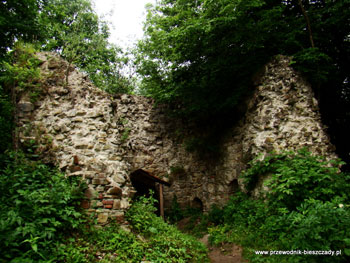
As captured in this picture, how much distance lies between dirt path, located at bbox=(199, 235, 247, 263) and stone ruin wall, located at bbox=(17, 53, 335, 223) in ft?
8.58

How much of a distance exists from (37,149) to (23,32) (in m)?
5.42

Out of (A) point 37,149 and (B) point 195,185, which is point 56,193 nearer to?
(A) point 37,149

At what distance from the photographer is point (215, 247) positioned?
19.2 ft

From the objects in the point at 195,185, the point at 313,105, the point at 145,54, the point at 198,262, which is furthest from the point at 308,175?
the point at 145,54

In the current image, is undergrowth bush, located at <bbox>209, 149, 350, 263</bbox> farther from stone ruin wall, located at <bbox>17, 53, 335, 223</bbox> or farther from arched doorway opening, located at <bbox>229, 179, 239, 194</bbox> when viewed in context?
arched doorway opening, located at <bbox>229, 179, 239, 194</bbox>

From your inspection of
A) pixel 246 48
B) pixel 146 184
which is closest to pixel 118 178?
pixel 146 184

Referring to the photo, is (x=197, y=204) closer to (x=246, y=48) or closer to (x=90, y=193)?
(x=90, y=193)

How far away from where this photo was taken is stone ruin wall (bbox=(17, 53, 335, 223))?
4938 mm

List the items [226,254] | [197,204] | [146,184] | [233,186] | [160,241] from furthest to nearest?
[197,204], [146,184], [233,186], [226,254], [160,241]

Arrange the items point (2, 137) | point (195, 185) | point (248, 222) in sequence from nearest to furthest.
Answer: point (248, 222), point (2, 137), point (195, 185)

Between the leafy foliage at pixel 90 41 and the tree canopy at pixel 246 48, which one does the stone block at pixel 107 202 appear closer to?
the tree canopy at pixel 246 48

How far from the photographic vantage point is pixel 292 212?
14.4 feet

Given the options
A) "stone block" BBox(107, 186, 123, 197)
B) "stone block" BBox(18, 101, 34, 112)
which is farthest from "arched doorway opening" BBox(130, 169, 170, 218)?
"stone block" BBox(18, 101, 34, 112)

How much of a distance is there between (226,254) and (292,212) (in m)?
2.04
